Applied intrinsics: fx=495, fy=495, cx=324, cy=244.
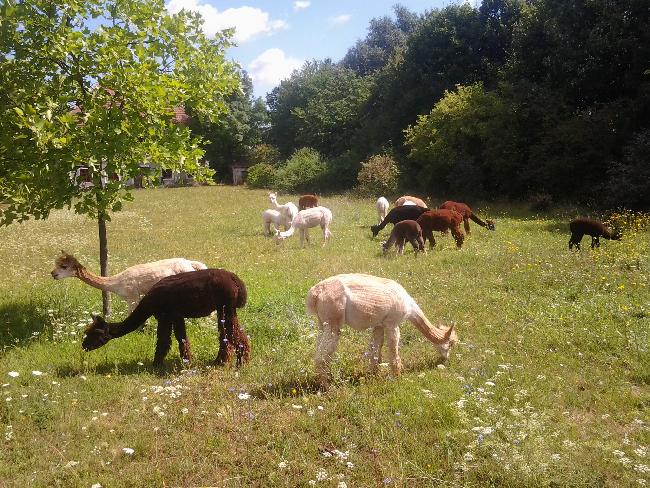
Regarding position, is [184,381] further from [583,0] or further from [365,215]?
[583,0]

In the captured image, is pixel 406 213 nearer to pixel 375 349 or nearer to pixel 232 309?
pixel 375 349

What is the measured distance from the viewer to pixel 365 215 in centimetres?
2417

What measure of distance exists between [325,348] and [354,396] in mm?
694

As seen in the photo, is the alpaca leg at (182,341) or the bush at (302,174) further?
the bush at (302,174)

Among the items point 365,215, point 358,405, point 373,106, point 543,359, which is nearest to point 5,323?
point 358,405

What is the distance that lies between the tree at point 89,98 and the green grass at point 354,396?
2.54 metres

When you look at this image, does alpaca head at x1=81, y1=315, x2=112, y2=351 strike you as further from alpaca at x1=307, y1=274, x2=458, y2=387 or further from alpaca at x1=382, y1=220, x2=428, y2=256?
alpaca at x1=382, y1=220, x2=428, y2=256

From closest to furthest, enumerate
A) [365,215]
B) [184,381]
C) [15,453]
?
[15,453] < [184,381] < [365,215]

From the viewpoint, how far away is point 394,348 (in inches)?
257

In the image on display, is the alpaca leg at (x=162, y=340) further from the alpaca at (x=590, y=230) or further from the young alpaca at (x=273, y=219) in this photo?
the young alpaca at (x=273, y=219)

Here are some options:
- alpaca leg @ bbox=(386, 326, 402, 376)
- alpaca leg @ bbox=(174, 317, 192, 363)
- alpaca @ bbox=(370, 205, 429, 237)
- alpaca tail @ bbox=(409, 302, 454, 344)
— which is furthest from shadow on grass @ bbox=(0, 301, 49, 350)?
alpaca @ bbox=(370, 205, 429, 237)

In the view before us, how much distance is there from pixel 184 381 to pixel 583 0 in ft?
90.5

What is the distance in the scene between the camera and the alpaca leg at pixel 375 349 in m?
6.64

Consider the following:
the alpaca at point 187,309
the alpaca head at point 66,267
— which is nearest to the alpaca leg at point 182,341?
the alpaca at point 187,309
